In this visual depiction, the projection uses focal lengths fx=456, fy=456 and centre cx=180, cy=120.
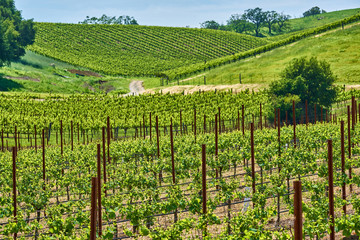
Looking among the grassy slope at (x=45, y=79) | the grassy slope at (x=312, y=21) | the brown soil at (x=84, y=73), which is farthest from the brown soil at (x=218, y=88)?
the grassy slope at (x=312, y=21)

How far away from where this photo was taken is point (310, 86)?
161ft

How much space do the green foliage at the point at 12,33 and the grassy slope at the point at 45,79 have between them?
9.09 feet

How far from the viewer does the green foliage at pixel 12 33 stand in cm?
7450

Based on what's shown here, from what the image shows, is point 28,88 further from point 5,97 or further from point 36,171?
point 36,171

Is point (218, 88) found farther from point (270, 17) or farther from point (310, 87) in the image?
point (270, 17)

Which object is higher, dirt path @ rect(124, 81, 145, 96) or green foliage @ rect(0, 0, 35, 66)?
green foliage @ rect(0, 0, 35, 66)

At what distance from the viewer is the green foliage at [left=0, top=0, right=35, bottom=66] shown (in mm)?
74500

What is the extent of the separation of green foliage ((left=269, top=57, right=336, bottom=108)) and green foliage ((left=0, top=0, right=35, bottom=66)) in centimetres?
4664

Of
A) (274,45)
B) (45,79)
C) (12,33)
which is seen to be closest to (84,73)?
(45,79)

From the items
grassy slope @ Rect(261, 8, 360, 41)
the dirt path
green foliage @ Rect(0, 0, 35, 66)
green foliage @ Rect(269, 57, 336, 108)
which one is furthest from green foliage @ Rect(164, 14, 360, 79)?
grassy slope @ Rect(261, 8, 360, 41)

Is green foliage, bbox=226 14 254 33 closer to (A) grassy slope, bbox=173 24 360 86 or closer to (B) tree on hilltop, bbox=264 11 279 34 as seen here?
(B) tree on hilltop, bbox=264 11 279 34

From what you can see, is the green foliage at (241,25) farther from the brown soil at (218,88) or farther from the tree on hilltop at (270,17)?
the brown soil at (218,88)

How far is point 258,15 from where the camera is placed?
183 m

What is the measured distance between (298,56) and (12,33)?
48875 mm
